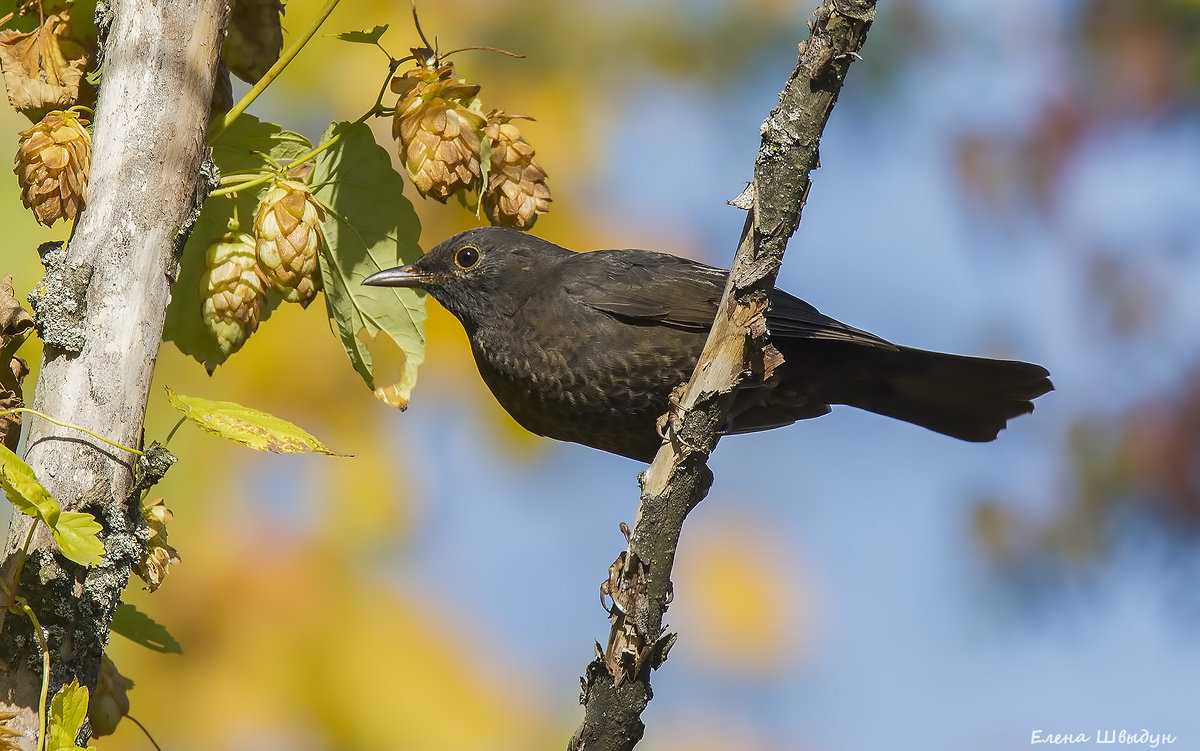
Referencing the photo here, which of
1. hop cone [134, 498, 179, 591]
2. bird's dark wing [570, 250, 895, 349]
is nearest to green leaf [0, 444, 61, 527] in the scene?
hop cone [134, 498, 179, 591]

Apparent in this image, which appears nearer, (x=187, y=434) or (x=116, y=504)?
(x=116, y=504)

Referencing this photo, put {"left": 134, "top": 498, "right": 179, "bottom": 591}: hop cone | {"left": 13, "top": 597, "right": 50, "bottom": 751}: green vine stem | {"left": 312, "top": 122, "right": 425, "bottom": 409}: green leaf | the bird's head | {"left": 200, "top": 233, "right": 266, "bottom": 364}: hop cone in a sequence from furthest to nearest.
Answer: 1. the bird's head
2. {"left": 312, "top": 122, "right": 425, "bottom": 409}: green leaf
3. {"left": 200, "top": 233, "right": 266, "bottom": 364}: hop cone
4. {"left": 134, "top": 498, "right": 179, "bottom": 591}: hop cone
5. {"left": 13, "top": 597, "right": 50, "bottom": 751}: green vine stem

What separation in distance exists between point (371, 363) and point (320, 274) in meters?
Result: 0.26

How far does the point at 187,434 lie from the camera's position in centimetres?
527

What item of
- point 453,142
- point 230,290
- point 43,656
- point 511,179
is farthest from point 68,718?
point 511,179

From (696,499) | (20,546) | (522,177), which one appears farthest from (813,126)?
(20,546)

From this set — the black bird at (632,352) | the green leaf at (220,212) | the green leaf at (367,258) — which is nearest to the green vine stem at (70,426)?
the green leaf at (220,212)

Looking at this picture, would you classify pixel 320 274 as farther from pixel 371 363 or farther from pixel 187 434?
pixel 187 434

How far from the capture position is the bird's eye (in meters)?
4.48

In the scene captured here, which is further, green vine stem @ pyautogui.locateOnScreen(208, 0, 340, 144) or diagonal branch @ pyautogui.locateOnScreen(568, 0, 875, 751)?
diagonal branch @ pyautogui.locateOnScreen(568, 0, 875, 751)

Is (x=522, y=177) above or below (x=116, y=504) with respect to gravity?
above

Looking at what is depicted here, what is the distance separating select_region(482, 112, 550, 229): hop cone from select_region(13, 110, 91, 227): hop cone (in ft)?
2.92

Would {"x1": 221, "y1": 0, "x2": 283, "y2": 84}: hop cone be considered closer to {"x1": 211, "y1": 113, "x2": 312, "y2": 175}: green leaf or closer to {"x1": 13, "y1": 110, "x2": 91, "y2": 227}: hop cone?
{"x1": 211, "y1": 113, "x2": 312, "y2": 175}: green leaf

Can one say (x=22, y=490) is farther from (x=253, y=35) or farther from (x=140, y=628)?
(x=253, y=35)
